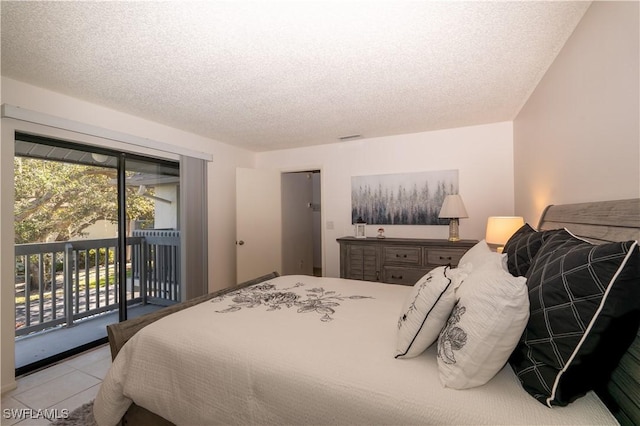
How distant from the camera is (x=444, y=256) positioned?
331 cm

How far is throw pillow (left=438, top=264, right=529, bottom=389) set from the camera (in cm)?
90

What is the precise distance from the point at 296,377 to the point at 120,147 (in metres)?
2.99

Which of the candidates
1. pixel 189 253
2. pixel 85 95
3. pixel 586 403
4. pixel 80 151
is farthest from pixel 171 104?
pixel 586 403

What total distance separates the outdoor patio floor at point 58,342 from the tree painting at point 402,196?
10.5ft

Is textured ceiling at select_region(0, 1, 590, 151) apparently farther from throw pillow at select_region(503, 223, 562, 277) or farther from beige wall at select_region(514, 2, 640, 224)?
throw pillow at select_region(503, 223, 562, 277)

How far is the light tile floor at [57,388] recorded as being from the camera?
193 cm

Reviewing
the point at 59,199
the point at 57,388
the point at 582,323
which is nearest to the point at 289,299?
the point at 582,323

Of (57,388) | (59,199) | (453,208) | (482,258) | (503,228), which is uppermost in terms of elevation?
(59,199)

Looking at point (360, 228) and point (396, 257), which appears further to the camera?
point (360, 228)

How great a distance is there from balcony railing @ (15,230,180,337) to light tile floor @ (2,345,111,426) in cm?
64

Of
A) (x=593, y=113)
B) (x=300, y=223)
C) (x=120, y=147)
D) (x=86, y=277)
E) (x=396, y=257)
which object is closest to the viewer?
(x=593, y=113)

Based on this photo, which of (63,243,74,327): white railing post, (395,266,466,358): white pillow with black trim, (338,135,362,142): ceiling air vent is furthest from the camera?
(338,135,362,142): ceiling air vent

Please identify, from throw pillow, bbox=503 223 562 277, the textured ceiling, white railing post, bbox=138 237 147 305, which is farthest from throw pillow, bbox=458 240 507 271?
white railing post, bbox=138 237 147 305

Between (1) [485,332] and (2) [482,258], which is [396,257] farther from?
(1) [485,332]
